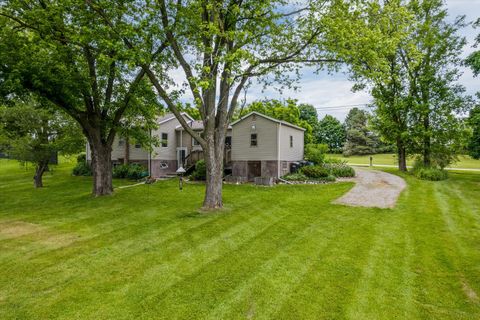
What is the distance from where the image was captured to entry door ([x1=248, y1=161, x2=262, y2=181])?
20266 mm

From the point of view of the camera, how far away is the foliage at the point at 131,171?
22959 mm

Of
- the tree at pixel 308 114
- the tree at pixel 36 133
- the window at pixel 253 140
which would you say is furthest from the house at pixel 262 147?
the tree at pixel 308 114

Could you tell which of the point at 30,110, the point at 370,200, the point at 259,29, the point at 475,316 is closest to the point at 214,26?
the point at 259,29

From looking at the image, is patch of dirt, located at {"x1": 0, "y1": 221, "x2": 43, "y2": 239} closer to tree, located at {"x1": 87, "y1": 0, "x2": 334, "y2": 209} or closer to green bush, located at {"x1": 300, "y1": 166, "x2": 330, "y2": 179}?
tree, located at {"x1": 87, "y1": 0, "x2": 334, "y2": 209}

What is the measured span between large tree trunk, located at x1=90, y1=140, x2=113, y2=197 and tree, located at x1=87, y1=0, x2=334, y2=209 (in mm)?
5597

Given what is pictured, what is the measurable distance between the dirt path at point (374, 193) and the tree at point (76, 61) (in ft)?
35.0

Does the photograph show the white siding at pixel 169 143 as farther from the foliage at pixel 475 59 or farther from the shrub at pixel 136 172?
the foliage at pixel 475 59

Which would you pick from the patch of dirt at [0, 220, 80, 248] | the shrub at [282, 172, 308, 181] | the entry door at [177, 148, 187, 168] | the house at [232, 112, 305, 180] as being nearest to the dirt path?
the shrub at [282, 172, 308, 181]

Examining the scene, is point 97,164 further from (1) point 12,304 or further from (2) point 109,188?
(1) point 12,304

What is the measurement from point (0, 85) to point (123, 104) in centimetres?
493

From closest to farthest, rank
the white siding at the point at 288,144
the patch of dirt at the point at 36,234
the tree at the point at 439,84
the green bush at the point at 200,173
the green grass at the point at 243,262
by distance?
the green grass at the point at 243,262, the patch of dirt at the point at 36,234, the white siding at the point at 288,144, the green bush at the point at 200,173, the tree at the point at 439,84

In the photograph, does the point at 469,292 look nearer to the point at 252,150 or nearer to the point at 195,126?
the point at 252,150

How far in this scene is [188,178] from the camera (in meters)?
22.0

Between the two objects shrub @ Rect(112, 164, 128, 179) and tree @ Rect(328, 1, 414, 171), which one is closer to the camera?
tree @ Rect(328, 1, 414, 171)
